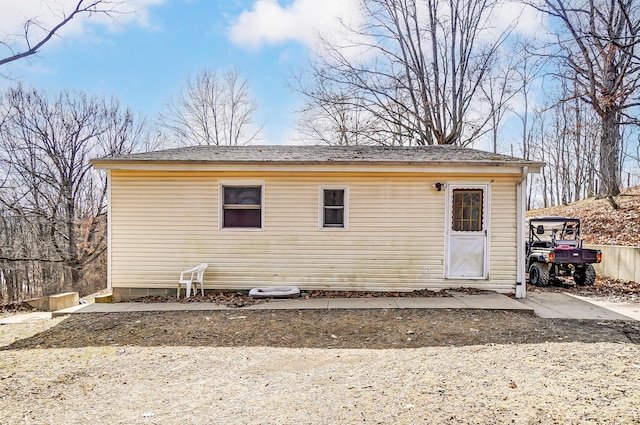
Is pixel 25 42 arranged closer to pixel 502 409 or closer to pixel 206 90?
pixel 502 409

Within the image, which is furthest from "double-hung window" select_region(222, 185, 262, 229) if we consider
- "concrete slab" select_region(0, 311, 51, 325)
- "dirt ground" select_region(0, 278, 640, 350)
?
"concrete slab" select_region(0, 311, 51, 325)

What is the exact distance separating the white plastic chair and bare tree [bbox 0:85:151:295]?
1114 cm

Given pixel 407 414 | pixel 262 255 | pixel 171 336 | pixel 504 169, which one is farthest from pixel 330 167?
pixel 407 414

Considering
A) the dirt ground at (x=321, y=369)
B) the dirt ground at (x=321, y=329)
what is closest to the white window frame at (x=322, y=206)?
the dirt ground at (x=321, y=329)

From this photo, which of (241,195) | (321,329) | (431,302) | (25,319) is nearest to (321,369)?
(321,329)

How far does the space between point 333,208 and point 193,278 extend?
3327mm

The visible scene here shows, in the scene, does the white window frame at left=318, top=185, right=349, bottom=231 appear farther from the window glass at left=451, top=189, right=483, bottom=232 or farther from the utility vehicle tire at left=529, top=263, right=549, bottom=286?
the utility vehicle tire at left=529, top=263, right=549, bottom=286

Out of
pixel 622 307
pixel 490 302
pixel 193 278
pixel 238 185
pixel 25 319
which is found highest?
pixel 238 185

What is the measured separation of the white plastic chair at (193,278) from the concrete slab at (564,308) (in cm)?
631

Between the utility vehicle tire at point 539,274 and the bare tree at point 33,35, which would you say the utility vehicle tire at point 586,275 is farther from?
the bare tree at point 33,35

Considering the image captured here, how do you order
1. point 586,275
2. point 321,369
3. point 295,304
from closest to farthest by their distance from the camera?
point 321,369 < point 295,304 < point 586,275

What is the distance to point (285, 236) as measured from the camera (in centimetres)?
768

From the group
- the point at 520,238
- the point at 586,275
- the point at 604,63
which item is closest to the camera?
the point at 520,238

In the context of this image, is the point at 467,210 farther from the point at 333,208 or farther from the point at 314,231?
the point at 314,231
